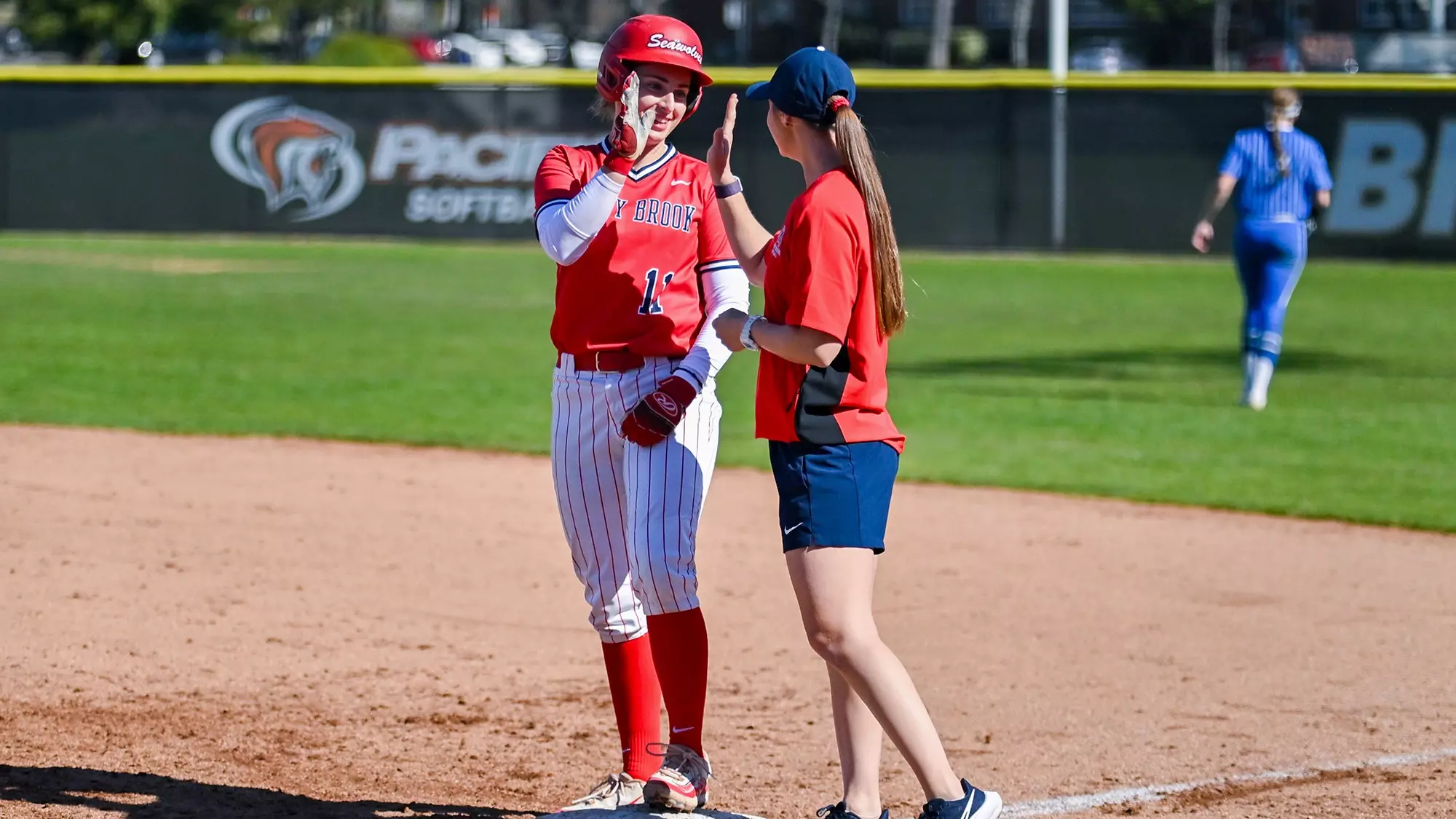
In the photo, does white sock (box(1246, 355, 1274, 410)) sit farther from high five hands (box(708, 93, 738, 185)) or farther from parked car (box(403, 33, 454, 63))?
parked car (box(403, 33, 454, 63))

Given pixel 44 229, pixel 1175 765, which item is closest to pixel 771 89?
pixel 1175 765

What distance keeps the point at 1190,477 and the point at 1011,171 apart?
13.0 meters

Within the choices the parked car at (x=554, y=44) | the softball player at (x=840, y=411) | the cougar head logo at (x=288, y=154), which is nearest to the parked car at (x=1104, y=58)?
the parked car at (x=554, y=44)

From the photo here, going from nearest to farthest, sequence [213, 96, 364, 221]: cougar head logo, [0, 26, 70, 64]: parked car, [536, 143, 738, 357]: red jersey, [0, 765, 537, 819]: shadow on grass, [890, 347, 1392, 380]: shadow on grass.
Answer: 1. [536, 143, 738, 357]: red jersey
2. [0, 765, 537, 819]: shadow on grass
3. [890, 347, 1392, 380]: shadow on grass
4. [213, 96, 364, 221]: cougar head logo
5. [0, 26, 70, 64]: parked car

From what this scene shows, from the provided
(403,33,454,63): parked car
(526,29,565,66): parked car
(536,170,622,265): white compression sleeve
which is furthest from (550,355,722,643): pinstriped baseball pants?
(403,33,454,63): parked car

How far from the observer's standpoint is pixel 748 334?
359 centimetres

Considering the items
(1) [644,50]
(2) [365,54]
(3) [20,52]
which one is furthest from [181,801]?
(3) [20,52]

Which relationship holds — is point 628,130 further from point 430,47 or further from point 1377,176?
point 430,47

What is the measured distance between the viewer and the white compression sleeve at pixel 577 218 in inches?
148

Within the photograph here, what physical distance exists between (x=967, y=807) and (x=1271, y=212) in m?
8.39

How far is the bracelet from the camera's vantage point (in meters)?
3.58

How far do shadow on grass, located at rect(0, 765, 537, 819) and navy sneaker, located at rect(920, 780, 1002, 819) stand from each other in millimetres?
1160

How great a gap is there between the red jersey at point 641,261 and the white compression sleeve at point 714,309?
31 millimetres

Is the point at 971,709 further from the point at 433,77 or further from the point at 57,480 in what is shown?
the point at 433,77
